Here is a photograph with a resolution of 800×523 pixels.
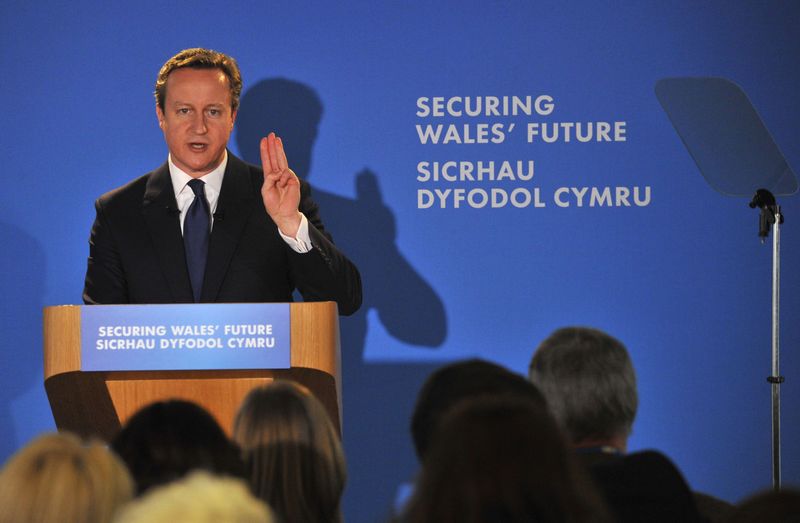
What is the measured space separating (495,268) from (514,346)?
0.35 m

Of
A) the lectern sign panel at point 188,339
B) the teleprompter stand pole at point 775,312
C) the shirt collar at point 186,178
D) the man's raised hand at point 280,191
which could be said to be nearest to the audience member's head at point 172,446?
the lectern sign panel at point 188,339

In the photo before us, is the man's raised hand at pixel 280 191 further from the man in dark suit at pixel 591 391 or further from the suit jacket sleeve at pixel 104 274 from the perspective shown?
the man in dark suit at pixel 591 391

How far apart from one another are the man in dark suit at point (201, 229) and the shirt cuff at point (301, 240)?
0.12 ft

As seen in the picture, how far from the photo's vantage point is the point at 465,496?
1.26 metres

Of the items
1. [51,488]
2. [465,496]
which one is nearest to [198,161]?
[51,488]

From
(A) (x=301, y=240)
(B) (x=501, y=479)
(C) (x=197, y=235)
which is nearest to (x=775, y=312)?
(A) (x=301, y=240)

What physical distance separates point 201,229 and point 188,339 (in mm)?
823

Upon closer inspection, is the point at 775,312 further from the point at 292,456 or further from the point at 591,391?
the point at 292,456

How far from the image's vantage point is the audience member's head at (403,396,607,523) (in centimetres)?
126

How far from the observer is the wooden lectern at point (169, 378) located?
2.96 m

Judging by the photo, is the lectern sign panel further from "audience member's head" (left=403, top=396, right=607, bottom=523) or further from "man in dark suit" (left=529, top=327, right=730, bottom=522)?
"audience member's head" (left=403, top=396, right=607, bottom=523)

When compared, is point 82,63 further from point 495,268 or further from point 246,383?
point 246,383

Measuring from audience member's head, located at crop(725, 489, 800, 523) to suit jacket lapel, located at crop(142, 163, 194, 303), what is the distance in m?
2.51

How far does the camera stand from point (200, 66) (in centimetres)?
383
